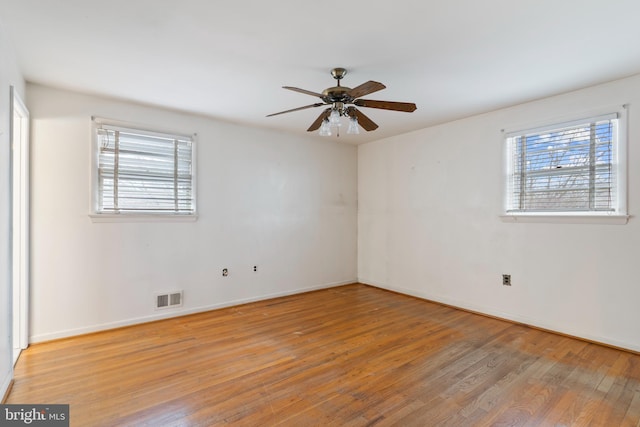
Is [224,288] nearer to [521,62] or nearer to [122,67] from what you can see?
[122,67]

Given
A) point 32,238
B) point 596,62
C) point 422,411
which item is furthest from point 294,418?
point 596,62

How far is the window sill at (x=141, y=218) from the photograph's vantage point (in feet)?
11.0

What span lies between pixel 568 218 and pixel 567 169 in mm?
508

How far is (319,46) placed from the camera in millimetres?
2352

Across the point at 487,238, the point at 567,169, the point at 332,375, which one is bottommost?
the point at 332,375

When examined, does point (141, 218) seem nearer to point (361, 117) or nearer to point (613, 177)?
point (361, 117)

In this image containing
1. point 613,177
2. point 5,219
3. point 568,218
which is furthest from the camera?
point 568,218

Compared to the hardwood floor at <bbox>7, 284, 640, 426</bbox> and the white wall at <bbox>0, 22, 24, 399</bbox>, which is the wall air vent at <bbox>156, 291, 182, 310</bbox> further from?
the white wall at <bbox>0, 22, 24, 399</bbox>

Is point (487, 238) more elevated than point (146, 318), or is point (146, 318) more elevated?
point (487, 238)

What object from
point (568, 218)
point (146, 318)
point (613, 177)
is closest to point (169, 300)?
point (146, 318)

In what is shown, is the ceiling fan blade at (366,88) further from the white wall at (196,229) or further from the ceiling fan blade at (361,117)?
the white wall at (196,229)

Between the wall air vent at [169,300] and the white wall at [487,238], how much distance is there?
3080mm

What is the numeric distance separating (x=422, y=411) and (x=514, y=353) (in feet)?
4.52

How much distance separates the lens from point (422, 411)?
2004 mm
